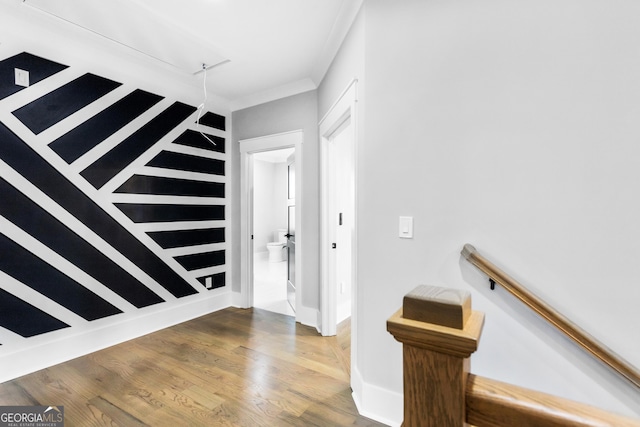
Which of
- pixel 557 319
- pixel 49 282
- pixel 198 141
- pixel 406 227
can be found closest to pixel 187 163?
pixel 198 141

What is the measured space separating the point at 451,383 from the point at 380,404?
165 cm

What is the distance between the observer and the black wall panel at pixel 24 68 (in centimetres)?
216

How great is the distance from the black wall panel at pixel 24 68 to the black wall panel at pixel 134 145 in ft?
2.27

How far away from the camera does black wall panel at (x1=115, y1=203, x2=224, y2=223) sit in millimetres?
2943

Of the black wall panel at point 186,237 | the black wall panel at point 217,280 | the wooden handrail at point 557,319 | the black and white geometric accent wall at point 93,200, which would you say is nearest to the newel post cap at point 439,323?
the wooden handrail at point 557,319

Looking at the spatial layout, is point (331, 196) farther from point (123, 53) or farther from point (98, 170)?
point (123, 53)

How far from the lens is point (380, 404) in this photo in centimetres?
182

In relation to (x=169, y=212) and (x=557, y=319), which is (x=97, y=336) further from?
(x=557, y=319)

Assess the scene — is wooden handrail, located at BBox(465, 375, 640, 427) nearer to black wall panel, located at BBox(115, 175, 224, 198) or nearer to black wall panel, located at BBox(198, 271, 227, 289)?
black wall panel, located at BBox(115, 175, 224, 198)

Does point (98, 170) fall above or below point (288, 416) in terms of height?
above

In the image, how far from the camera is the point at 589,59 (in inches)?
48.5

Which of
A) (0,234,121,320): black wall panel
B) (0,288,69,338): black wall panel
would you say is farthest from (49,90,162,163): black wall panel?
(0,288,69,338): black wall panel

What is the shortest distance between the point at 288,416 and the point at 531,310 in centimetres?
148

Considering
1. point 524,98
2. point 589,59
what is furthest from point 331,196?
point 589,59
